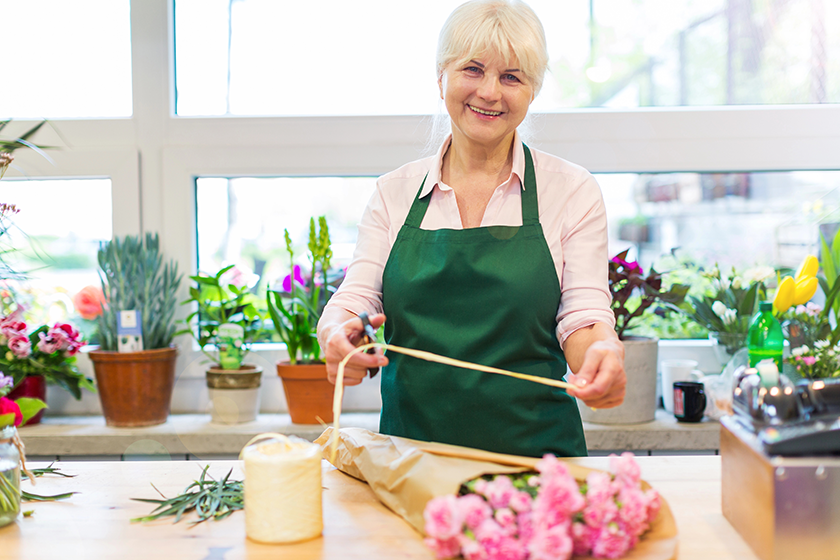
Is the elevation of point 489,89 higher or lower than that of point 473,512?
higher

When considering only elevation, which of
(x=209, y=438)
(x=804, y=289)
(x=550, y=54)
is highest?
(x=550, y=54)

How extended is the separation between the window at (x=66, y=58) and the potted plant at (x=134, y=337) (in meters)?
0.56

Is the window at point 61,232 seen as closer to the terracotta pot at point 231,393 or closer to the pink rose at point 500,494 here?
the terracotta pot at point 231,393

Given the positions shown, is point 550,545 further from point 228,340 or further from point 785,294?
point 228,340

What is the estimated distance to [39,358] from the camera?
216 centimetres

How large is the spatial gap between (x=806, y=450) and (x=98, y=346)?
6.88ft

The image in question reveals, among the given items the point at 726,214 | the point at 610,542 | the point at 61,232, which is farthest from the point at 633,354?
the point at 61,232

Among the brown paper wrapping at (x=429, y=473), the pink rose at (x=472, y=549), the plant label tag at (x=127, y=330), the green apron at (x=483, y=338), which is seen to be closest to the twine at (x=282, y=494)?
the brown paper wrapping at (x=429, y=473)

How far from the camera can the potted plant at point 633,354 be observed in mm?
2062

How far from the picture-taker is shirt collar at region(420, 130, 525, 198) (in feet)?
4.93

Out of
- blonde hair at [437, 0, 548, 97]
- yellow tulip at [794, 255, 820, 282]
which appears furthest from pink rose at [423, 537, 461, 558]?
yellow tulip at [794, 255, 820, 282]

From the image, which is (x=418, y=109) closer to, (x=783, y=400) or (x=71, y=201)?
(x=71, y=201)

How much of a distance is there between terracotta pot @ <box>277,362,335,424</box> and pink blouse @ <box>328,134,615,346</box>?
646 mm

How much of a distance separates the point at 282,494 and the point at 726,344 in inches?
66.2
